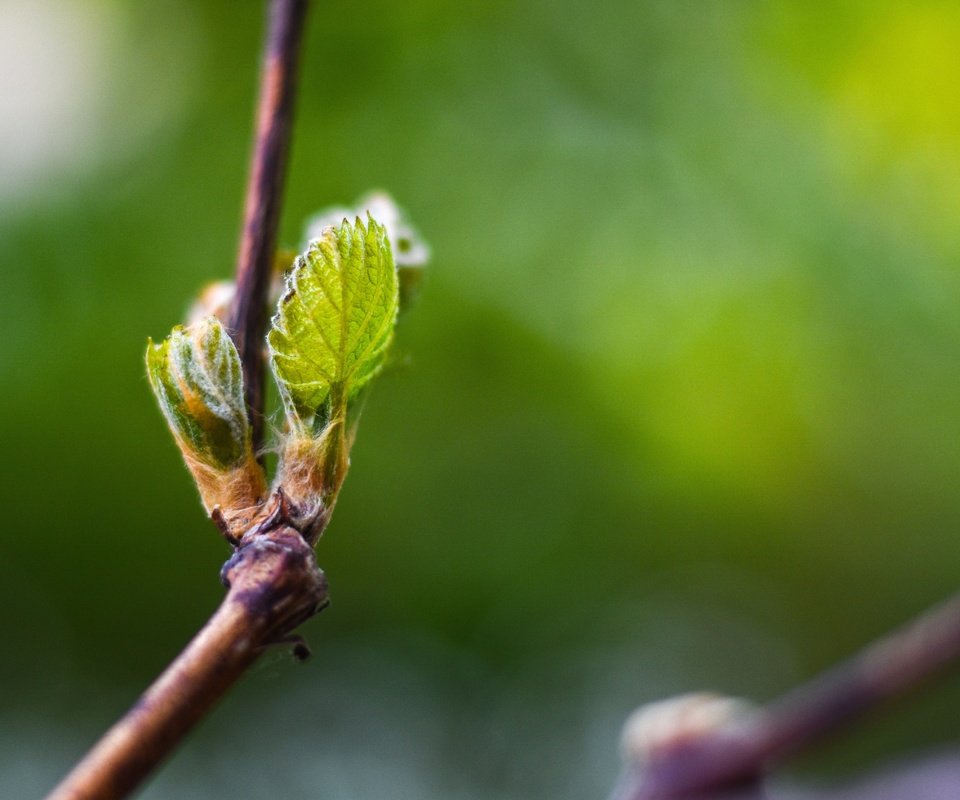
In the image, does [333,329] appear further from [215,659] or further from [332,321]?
[215,659]

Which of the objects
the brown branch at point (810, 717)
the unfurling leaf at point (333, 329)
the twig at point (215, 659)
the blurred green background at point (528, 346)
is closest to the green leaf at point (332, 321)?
the unfurling leaf at point (333, 329)

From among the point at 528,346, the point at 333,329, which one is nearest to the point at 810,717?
the point at 333,329

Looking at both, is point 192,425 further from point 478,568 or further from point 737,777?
point 478,568

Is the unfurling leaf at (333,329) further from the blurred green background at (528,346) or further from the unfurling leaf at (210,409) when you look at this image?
the blurred green background at (528,346)

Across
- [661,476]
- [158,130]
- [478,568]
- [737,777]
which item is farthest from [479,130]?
[737,777]

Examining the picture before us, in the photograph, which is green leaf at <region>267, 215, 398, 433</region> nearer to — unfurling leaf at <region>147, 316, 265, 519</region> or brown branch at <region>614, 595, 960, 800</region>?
unfurling leaf at <region>147, 316, 265, 519</region>

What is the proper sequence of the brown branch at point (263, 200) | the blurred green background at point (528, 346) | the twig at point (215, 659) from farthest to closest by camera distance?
the blurred green background at point (528, 346)
the brown branch at point (263, 200)
the twig at point (215, 659)

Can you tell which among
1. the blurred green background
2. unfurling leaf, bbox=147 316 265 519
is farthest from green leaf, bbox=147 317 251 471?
the blurred green background
